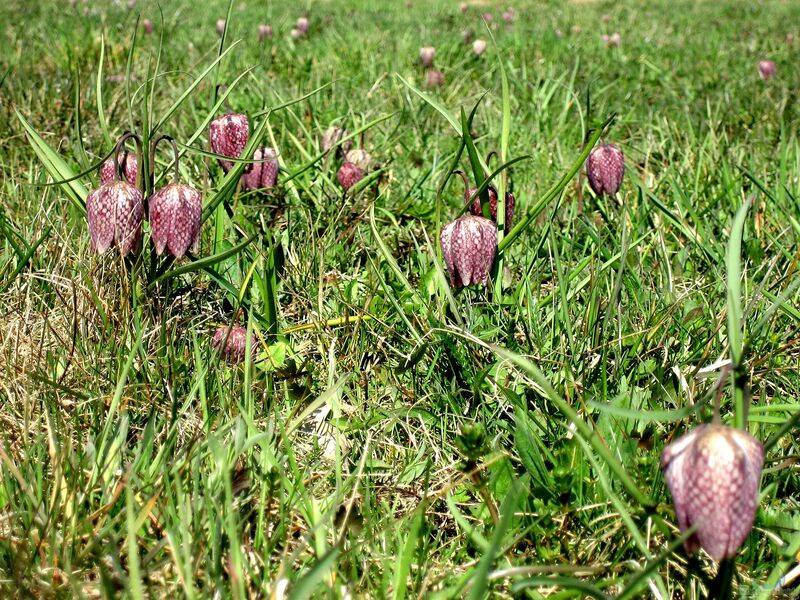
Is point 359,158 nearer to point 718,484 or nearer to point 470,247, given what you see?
point 470,247

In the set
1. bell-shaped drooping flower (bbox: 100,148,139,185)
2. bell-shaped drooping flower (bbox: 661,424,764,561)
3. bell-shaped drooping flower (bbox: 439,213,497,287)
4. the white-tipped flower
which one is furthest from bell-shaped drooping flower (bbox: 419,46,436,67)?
bell-shaped drooping flower (bbox: 661,424,764,561)

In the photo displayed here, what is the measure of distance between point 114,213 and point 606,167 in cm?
110

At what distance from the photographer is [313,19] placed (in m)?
5.64

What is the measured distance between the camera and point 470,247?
4.74 feet

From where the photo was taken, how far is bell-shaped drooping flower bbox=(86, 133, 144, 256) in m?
1.38

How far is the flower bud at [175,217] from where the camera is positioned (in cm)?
140

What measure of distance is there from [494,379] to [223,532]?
0.58m

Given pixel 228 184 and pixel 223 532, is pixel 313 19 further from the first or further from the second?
pixel 223 532

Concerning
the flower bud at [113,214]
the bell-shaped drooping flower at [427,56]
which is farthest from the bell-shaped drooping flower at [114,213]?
the bell-shaped drooping flower at [427,56]

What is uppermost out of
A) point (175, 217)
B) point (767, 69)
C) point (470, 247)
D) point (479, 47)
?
point (175, 217)

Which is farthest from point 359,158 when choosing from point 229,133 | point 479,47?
point 479,47

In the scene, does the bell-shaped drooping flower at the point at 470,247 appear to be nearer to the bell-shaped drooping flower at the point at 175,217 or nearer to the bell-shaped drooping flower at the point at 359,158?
the bell-shaped drooping flower at the point at 175,217

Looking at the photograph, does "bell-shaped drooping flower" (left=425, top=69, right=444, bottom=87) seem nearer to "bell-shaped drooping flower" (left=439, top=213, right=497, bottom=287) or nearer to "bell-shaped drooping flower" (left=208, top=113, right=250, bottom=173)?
"bell-shaped drooping flower" (left=208, top=113, right=250, bottom=173)

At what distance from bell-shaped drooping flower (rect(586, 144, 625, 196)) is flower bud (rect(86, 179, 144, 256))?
3.41ft
